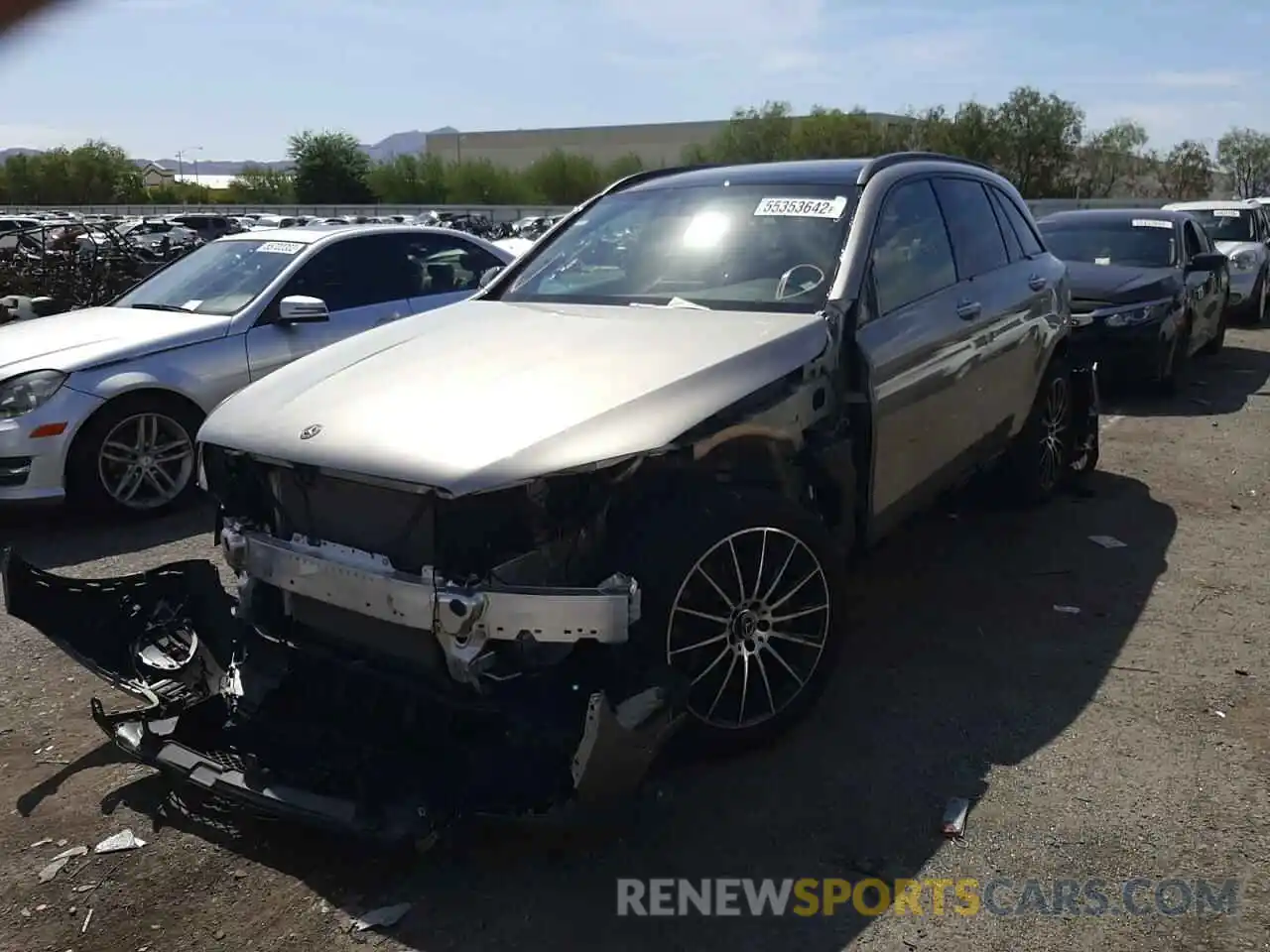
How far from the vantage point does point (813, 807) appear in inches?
128

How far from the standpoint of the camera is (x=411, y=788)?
277cm

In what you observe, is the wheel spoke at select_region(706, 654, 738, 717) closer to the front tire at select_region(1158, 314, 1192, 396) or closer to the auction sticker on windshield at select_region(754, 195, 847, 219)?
the auction sticker on windshield at select_region(754, 195, 847, 219)

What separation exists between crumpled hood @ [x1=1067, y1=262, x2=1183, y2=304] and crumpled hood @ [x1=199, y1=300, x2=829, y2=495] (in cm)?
647

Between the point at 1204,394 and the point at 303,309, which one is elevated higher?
the point at 303,309

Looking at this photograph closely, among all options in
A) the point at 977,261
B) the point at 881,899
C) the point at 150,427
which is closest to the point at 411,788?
the point at 881,899

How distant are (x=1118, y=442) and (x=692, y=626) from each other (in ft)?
19.7

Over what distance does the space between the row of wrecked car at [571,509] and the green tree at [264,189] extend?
80.3m

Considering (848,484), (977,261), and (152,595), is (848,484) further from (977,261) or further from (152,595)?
(152,595)

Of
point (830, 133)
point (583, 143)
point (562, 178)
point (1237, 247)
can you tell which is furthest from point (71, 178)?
point (1237, 247)

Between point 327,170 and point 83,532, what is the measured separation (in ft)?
249

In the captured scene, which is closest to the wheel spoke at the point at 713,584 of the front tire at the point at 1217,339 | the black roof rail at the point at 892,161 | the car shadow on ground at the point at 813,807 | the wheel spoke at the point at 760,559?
the wheel spoke at the point at 760,559

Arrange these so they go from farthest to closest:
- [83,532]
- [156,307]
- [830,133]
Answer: [830,133]
[156,307]
[83,532]

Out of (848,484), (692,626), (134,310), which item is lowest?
(692,626)

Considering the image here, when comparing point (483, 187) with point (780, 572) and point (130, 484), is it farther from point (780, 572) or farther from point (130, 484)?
point (780, 572)
